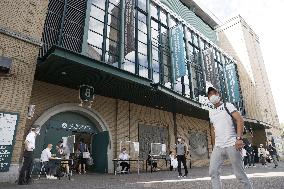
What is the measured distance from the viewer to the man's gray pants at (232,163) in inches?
145

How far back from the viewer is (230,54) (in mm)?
34250

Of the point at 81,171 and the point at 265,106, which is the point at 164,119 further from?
the point at 265,106

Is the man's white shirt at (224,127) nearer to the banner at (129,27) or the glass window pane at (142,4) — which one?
the banner at (129,27)

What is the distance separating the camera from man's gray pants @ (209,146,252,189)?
3.69 meters

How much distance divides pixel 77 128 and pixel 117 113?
2826 mm

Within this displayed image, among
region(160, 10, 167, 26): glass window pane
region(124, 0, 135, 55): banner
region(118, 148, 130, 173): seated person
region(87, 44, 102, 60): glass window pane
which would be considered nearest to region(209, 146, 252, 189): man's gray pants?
region(118, 148, 130, 173): seated person

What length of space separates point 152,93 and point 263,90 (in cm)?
2512

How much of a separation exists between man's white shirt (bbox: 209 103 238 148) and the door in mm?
10847

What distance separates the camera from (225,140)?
4027 mm

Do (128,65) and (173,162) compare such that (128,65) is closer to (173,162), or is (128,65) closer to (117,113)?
(117,113)

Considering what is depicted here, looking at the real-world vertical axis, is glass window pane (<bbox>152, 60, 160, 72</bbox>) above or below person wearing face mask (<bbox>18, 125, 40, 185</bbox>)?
above

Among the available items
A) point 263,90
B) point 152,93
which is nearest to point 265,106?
point 263,90

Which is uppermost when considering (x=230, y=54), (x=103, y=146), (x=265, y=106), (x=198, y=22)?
(x=198, y=22)

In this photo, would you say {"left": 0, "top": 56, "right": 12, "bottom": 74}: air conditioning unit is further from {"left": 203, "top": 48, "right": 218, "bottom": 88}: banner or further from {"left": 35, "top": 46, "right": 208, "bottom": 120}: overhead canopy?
{"left": 203, "top": 48, "right": 218, "bottom": 88}: banner
